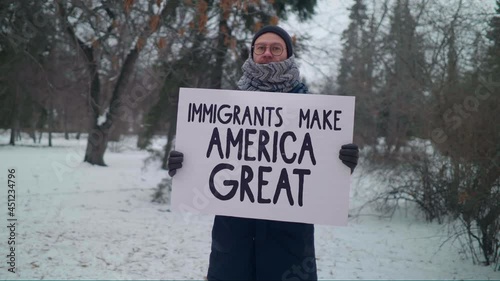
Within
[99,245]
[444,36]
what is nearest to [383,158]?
[444,36]

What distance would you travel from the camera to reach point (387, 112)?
12.5 metres

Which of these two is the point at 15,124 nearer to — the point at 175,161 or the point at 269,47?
the point at 175,161

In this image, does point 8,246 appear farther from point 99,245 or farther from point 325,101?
point 325,101

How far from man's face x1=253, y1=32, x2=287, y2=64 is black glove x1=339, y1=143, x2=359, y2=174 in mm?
618

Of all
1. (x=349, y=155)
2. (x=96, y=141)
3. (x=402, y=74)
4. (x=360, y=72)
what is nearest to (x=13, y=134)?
(x=349, y=155)

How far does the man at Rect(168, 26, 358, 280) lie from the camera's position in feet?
6.70

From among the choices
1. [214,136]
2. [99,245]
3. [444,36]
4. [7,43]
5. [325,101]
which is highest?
[444,36]

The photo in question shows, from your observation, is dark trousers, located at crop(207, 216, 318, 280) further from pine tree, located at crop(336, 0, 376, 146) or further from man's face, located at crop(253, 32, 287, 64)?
pine tree, located at crop(336, 0, 376, 146)

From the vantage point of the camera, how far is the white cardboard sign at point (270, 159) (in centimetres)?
217

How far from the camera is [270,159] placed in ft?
7.25

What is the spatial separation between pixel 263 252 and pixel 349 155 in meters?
0.70

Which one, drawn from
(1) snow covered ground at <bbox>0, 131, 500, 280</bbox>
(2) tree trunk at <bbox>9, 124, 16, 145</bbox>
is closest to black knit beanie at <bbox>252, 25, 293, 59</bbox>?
(1) snow covered ground at <bbox>0, 131, 500, 280</bbox>

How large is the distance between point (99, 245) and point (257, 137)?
3786 millimetres

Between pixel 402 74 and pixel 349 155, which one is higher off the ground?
pixel 402 74
